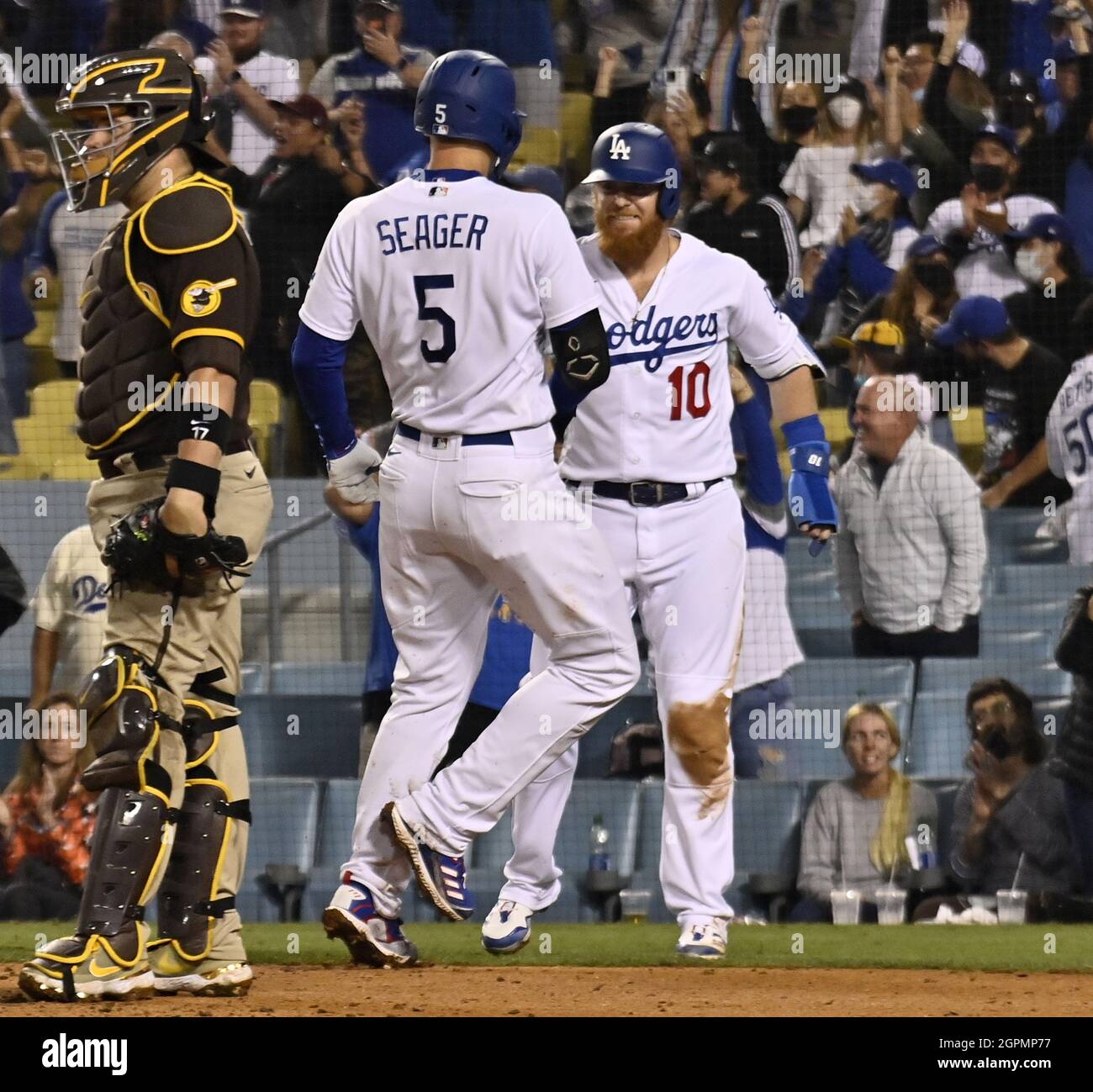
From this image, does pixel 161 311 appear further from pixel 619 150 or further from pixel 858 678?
pixel 858 678

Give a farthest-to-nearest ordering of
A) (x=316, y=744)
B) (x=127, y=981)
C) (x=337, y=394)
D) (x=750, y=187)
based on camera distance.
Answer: (x=750, y=187) → (x=316, y=744) → (x=337, y=394) → (x=127, y=981)

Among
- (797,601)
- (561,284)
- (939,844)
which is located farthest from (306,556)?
(561,284)

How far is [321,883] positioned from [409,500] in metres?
2.42

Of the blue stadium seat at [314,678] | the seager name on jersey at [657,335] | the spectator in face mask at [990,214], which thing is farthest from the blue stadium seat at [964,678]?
the seager name on jersey at [657,335]

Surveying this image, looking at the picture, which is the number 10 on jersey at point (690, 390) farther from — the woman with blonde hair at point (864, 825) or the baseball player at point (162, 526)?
the woman with blonde hair at point (864, 825)

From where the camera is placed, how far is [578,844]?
659 cm

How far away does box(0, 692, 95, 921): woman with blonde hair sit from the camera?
243 inches

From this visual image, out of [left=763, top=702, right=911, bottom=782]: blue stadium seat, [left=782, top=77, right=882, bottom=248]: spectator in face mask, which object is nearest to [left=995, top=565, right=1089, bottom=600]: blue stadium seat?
[left=763, top=702, right=911, bottom=782]: blue stadium seat

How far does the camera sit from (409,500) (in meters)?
4.32

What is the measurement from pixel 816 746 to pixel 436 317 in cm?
307

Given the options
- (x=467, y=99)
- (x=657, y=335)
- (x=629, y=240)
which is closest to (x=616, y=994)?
(x=657, y=335)

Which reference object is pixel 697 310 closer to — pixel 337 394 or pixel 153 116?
pixel 337 394

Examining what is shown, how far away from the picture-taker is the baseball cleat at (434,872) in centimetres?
422

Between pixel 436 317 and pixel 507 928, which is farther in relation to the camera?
pixel 507 928
